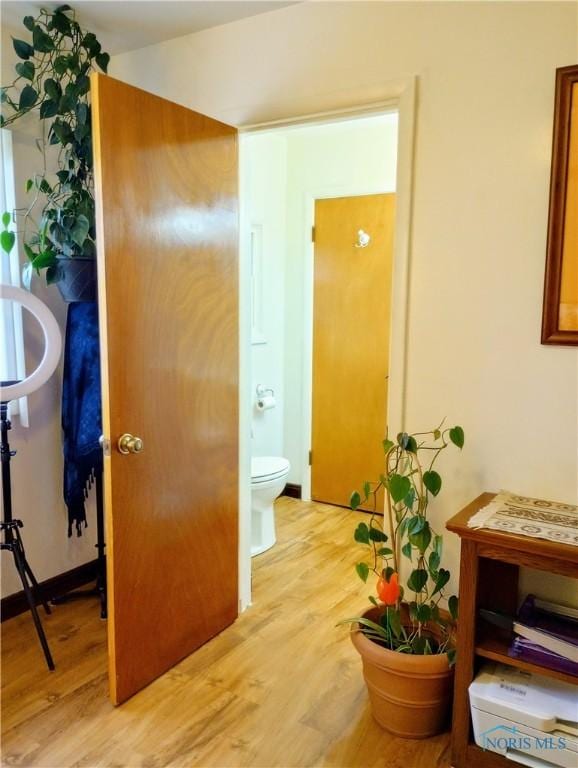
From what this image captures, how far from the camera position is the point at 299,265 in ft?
12.6

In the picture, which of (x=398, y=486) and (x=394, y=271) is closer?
(x=398, y=486)

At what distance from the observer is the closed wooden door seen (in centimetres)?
359

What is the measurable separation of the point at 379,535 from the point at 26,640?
4.99ft

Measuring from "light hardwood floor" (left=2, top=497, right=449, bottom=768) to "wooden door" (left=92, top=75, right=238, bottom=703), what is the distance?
124 millimetres

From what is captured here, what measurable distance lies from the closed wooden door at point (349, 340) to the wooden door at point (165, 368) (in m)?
1.50

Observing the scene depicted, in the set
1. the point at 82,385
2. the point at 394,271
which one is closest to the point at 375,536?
the point at 394,271

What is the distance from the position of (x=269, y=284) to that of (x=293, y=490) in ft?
4.74

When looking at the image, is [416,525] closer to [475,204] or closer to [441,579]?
[441,579]

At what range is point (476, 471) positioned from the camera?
1.91 meters

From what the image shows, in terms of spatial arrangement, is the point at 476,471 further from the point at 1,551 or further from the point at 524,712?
the point at 1,551

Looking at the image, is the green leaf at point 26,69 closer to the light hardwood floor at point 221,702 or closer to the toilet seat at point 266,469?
the toilet seat at point 266,469

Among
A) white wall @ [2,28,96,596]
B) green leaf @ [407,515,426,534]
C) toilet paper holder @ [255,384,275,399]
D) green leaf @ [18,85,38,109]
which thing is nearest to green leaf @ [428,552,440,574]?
green leaf @ [407,515,426,534]

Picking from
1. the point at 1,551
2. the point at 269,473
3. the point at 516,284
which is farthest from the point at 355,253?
the point at 1,551

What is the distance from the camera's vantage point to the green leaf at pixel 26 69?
2.13m
